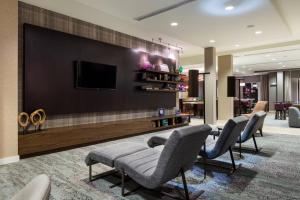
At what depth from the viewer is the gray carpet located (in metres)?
2.63

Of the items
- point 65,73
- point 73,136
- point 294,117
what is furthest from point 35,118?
point 294,117

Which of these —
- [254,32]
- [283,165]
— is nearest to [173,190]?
[283,165]

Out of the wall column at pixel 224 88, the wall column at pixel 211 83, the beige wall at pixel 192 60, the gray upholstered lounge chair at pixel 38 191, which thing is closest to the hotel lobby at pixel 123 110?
the gray upholstered lounge chair at pixel 38 191

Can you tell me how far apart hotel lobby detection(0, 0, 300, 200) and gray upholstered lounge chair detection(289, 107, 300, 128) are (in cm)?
4

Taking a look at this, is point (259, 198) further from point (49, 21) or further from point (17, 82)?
point (49, 21)

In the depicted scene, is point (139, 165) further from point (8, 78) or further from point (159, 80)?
point (159, 80)

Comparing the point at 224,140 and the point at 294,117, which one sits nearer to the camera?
the point at 224,140

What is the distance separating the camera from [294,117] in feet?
26.4

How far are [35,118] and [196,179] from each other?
3.31 m

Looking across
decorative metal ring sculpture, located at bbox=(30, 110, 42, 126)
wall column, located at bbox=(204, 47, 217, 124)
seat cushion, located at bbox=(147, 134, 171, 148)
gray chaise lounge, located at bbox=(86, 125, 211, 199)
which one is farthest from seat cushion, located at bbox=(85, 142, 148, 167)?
wall column, located at bbox=(204, 47, 217, 124)

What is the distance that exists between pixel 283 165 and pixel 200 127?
224 centimetres

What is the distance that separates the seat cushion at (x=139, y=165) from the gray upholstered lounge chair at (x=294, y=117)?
7.14m

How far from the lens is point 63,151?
465 cm

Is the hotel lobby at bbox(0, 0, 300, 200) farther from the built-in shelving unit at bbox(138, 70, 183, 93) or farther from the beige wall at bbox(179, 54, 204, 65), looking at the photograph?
the beige wall at bbox(179, 54, 204, 65)
